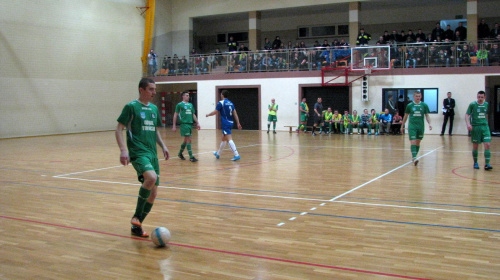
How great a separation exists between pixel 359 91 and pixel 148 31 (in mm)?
14741

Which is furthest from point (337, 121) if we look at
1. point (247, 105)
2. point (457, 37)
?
point (457, 37)

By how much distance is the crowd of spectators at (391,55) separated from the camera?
23688 mm

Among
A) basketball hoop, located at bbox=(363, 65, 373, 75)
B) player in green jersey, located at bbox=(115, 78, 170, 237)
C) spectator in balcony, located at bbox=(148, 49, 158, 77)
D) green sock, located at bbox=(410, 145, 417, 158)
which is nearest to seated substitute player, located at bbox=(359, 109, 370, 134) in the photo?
basketball hoop, located at bbox=(363, 65, 373, 75)

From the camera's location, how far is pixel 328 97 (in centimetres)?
2775

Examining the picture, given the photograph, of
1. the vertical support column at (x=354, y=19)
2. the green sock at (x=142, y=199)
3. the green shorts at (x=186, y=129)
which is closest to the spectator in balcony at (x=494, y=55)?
the vertical support column at (x=354, y=19)

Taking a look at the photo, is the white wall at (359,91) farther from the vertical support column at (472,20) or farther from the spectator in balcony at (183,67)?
the vertical support column at (472,20)

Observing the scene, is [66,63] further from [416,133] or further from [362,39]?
[416,133]

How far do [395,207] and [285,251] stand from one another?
296 centimetres

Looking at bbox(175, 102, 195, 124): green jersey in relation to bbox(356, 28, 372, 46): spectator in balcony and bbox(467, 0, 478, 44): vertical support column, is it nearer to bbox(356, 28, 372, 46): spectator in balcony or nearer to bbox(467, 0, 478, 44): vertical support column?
bbox(356, 28, 372, 46): spectator in balcony

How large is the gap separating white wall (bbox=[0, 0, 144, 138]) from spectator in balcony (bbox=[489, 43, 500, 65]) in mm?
21256

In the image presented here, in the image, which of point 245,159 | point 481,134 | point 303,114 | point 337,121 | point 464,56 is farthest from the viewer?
point 303,114

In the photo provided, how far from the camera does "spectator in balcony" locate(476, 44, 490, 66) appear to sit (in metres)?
23.2

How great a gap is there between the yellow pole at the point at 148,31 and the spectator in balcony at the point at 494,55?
67.7 feet

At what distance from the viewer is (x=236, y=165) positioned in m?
13.2
